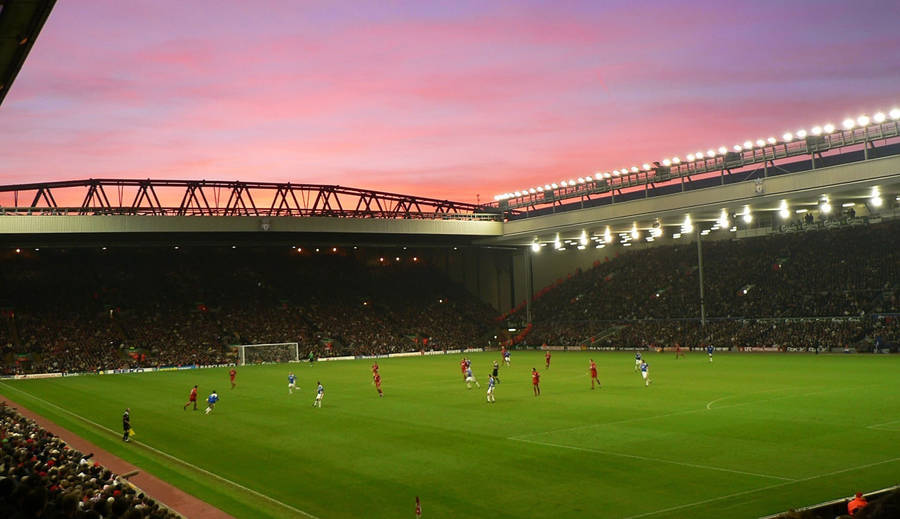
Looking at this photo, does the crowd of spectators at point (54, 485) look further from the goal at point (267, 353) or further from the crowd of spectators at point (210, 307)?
the crowd of spectators at point (210, 307)

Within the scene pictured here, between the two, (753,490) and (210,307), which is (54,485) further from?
(210,307)

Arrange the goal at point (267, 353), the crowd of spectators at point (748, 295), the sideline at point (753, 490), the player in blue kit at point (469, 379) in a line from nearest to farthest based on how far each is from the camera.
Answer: the sideline at point (753, 490) < the player in blue kit at point (469, 379) < the crowd of spectators at point (748, 295) < the goal at point (267, 353)

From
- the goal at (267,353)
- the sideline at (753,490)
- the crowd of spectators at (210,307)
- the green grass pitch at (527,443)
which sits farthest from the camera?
the goal at (267,353)

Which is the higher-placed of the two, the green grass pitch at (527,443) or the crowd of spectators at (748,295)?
the crowd of spectators at (748,295)

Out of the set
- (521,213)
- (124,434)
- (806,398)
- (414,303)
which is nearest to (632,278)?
(521,213)

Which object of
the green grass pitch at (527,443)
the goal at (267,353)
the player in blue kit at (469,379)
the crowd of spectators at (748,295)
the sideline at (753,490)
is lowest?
the sideline at (753,490)

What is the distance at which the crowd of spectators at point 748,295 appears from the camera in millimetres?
65125

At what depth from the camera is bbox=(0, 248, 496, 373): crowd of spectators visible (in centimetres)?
7212

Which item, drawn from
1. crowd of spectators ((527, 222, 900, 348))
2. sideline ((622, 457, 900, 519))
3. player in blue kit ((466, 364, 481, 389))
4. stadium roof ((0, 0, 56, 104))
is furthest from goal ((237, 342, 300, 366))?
stadium roof ((0, 0, 56, 104))

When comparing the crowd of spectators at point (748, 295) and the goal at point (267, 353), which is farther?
the goal at point (267, 353)

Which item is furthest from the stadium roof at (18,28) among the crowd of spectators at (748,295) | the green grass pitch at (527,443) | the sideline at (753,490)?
the crowd of spectators at (748,295)

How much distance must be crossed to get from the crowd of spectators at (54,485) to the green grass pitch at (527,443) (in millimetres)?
3087

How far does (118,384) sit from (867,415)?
46134mm

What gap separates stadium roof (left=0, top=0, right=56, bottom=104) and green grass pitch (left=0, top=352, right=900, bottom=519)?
10727 millimetres
